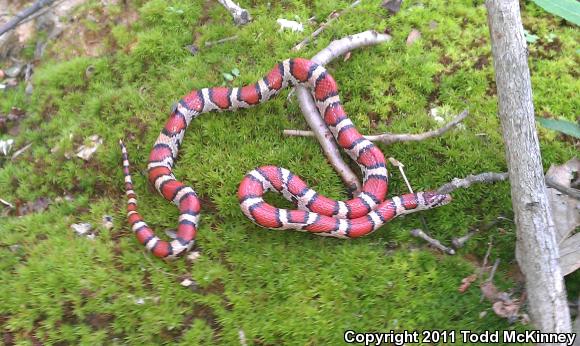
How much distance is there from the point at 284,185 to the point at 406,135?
1.37 meters

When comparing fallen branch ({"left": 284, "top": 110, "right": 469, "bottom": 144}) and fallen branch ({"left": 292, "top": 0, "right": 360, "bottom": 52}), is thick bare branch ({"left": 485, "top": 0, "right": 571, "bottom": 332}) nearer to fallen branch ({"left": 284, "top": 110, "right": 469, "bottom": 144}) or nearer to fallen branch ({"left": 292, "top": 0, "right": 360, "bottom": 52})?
fallen branch ({"left": 284, "top": 110, "right": 469, "bottom": 144})

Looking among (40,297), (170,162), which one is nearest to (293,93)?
(170,162)

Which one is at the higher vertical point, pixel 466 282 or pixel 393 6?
pixel 393 6

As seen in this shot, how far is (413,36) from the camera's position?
6.07 m

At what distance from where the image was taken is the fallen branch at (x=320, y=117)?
16.9 ft

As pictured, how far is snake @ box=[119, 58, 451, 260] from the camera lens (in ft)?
15.5

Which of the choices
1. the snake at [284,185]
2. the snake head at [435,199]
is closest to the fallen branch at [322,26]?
the snake at [284,185]

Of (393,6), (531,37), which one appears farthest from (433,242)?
(393,6)

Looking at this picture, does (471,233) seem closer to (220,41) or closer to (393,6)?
(393,6)

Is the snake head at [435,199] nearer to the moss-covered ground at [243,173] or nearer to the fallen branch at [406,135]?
the moss-covered ground at [243,173]

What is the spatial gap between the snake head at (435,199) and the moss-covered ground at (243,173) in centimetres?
14

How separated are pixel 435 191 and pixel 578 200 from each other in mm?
1211

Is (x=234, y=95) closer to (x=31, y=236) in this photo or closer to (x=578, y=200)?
(x=31, y=236)

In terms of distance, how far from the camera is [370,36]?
232 inches
